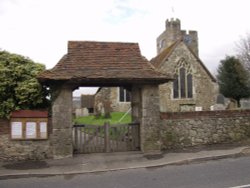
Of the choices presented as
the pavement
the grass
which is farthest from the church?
the pavement

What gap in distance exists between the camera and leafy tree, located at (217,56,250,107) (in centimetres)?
3166

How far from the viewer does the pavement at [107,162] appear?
9.17m

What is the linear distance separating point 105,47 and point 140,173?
5.77 meters

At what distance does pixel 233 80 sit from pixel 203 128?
69.4 ft

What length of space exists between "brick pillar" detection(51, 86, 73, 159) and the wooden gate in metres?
0.59

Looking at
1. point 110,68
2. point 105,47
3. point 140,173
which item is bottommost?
point 140,173

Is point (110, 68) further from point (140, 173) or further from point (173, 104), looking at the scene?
point (173, 104)

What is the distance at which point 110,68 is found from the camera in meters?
11.5

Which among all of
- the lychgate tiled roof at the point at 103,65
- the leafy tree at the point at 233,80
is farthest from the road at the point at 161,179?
the leafy tree at the point at 233,80

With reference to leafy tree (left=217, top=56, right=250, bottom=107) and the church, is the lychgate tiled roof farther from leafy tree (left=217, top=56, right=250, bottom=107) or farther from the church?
leafy tree (left=217, top=56, right=250, bottom=107)

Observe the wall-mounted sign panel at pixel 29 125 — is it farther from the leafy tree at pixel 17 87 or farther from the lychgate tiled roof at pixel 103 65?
the lychgate tiled roof at pixel 103 65

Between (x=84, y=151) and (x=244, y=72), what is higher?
(x=244, y=72)

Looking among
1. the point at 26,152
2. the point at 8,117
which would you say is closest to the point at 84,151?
the point at 26,152

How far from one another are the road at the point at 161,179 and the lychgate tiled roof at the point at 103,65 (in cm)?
344
